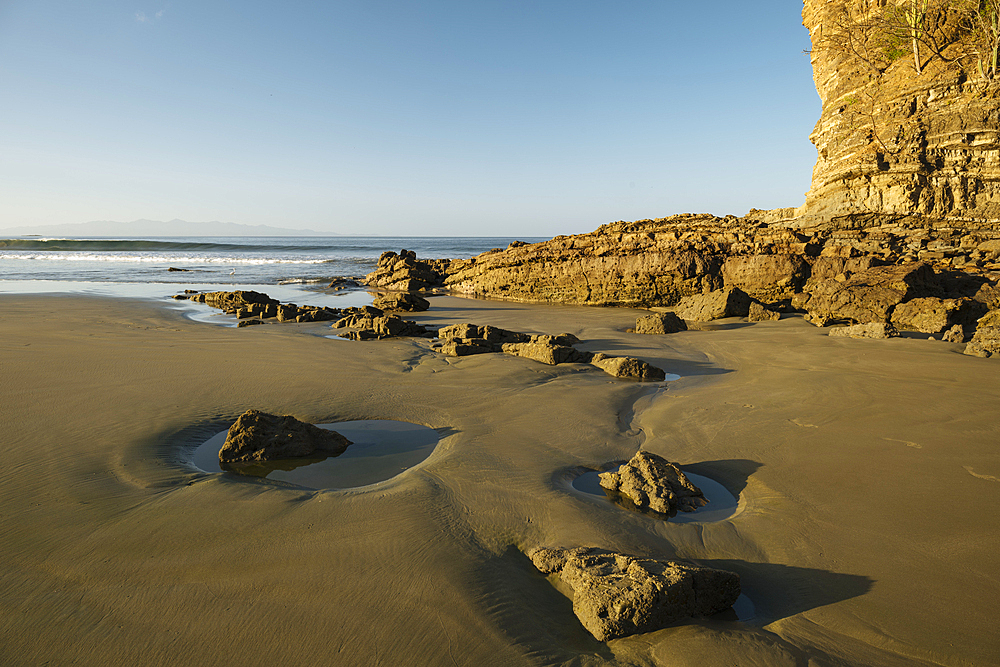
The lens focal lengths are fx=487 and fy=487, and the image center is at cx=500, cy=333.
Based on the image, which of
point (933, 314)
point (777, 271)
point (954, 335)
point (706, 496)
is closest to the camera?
point (706, 496)

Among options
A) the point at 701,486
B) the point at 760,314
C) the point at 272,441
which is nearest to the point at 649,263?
the point at 760,314

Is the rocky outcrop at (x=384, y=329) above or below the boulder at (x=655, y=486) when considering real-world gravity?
above

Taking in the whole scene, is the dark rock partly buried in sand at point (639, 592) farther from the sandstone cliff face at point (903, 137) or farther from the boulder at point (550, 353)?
the sandstone cliff face at point (903, 137)

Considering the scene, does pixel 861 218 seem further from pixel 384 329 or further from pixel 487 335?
pixel 384 329

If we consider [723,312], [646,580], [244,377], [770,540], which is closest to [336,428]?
[244,377]

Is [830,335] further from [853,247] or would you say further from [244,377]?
[244,377]

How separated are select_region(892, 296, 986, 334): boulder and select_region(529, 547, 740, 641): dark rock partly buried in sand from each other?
756 centimetres

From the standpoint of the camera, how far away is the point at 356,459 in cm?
338

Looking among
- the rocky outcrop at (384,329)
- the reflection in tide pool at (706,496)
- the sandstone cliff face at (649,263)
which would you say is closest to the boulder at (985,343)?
the sandstone cliff face at (649,263)

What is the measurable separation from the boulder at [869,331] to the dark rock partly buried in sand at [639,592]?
6.35m

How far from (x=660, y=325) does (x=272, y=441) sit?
637 cm

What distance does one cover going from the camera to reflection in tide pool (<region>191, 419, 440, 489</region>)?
121 inches

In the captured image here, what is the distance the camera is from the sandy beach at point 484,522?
5.99 feet

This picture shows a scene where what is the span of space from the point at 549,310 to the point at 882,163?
28.3ft
